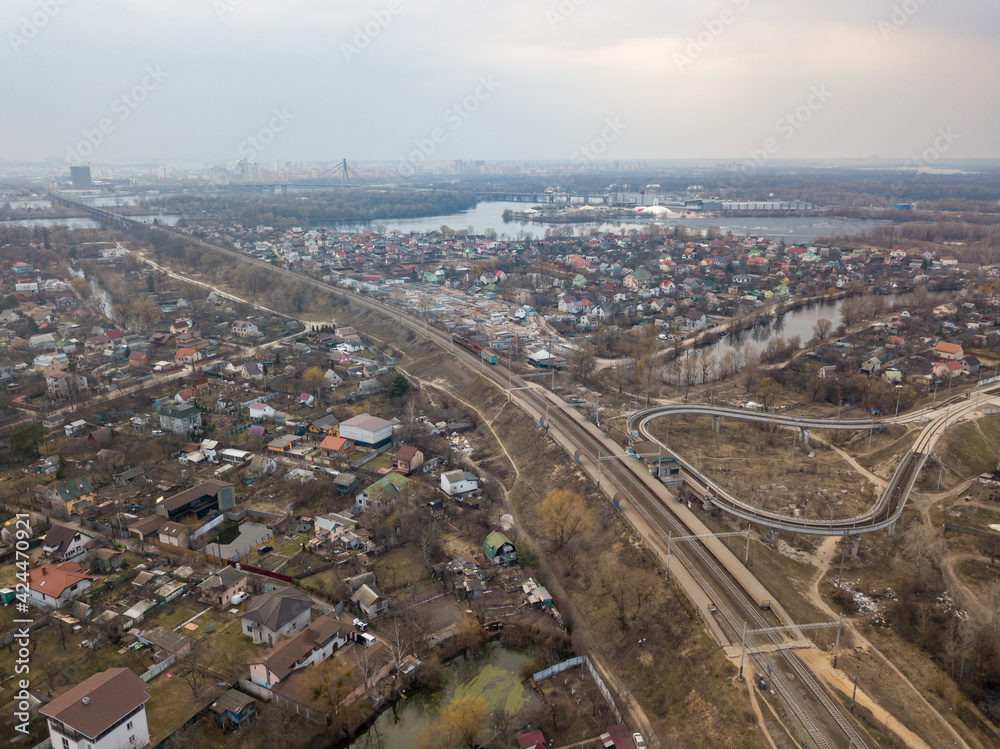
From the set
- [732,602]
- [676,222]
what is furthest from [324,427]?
[676,222]

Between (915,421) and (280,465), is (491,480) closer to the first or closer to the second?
(280,465)

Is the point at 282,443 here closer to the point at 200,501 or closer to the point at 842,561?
the point at 200,501

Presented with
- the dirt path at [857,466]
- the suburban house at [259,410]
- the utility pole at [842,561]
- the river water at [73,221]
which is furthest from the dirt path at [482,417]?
the river water at [73,221]

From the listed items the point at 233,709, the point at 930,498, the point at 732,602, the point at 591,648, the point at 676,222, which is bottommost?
the point at 591,648

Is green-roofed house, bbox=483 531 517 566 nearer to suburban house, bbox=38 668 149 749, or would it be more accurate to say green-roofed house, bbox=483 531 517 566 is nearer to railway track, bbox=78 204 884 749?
railway track, bbox=78 204 884 749

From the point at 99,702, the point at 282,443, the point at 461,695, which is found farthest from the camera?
the point at 282,443

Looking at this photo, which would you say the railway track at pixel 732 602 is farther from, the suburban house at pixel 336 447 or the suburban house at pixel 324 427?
the suburban house at pixel 324 427

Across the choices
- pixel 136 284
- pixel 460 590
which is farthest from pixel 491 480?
pixel 136 284
